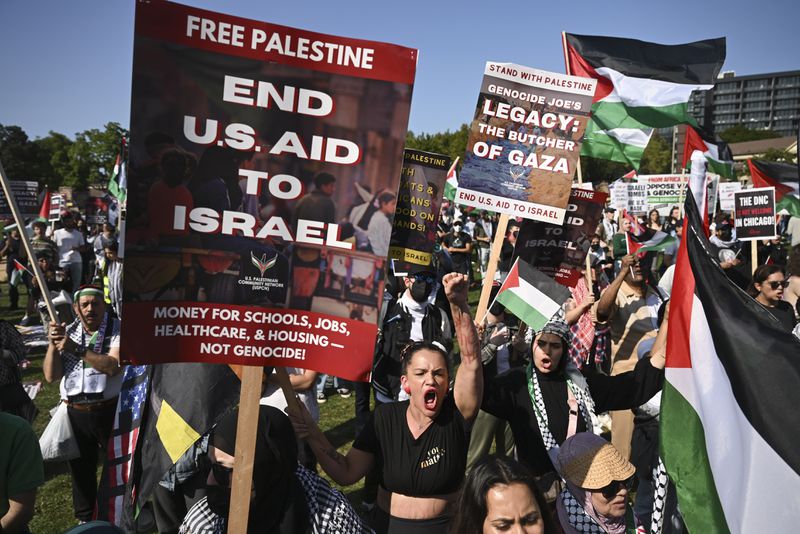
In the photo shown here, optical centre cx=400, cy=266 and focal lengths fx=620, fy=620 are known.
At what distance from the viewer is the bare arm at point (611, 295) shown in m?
5.88

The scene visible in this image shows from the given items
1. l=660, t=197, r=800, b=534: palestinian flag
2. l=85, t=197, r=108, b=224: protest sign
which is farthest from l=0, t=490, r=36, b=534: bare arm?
l=85, t=197, r=108, b=224: protest sign

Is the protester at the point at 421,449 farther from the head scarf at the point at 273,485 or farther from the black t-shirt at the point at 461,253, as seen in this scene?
the black t-shirt at the point at 461,253

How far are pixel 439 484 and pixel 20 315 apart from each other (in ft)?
48.5

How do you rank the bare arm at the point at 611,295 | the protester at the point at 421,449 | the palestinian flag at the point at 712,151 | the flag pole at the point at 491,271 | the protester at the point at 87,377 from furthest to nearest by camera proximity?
the palestinian flag at the point at 712,151, the bare arm at the point at 611,295, the protester at the point at 87,377, the flag pole at the point at 491,271, the protester at the point at 421,449

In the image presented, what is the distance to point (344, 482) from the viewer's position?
3193 mm

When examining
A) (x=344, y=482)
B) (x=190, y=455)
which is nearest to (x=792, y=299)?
(x=344, y=482)

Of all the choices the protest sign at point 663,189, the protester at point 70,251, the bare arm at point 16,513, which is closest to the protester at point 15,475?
the bare arm at point 16,513

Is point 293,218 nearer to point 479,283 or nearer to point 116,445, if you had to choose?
point 116,445

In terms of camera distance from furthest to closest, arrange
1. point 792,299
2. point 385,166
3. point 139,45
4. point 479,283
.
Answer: point 479,283
point 792,299
point 385,166
point 139,45

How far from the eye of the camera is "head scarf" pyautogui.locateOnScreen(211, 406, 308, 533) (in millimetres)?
2623

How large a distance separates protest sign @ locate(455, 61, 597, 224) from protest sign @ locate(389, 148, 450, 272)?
241 millimetres

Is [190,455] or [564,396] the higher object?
[564,396]

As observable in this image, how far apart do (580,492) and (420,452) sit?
0.81 metres

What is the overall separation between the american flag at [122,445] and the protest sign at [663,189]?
1284 centimetres
